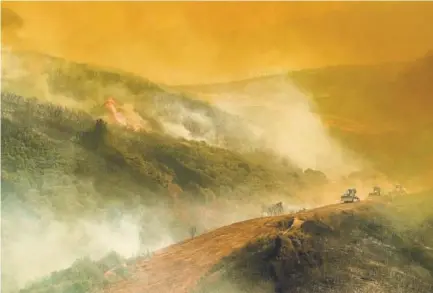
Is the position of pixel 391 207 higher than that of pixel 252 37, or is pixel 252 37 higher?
pixel 252 37

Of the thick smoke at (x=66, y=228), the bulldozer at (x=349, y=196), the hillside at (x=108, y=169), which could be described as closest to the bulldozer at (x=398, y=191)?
the bulldozer at (x=349, y=196)

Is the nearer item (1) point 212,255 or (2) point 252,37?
(1) point 212,255

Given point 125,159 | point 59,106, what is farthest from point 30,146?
point 125,159

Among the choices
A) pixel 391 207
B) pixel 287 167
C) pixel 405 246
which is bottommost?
pixel 405 246

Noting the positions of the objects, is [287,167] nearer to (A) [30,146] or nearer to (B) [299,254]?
(B) [299,254]

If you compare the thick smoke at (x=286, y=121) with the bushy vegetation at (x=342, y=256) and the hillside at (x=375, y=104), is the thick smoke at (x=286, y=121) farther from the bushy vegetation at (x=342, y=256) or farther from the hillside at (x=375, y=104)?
the bushy vegetation at (x=342, y=256)

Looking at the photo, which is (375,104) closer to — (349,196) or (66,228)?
(349,196)

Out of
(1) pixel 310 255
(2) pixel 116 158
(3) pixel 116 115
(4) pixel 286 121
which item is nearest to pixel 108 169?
(2) pixel 116 158
